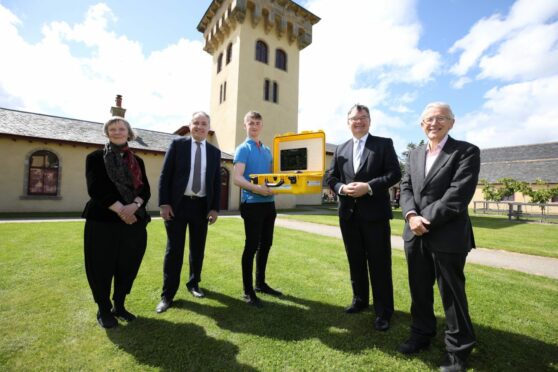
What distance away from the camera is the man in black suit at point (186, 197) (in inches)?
134

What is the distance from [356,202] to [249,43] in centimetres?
1989

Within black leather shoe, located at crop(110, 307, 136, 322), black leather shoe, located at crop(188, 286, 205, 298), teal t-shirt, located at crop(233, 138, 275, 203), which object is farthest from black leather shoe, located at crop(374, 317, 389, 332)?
black leather shoe, located at crop(110, 307, 136, 322)

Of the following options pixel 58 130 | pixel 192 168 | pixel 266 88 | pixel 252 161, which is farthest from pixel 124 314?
pixel 266 88

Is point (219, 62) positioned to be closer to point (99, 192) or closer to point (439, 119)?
point (99, 192)

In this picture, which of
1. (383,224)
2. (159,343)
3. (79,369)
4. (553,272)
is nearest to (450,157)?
(383,224)

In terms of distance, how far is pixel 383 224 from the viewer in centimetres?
301

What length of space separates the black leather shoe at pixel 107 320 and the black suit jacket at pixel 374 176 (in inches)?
108

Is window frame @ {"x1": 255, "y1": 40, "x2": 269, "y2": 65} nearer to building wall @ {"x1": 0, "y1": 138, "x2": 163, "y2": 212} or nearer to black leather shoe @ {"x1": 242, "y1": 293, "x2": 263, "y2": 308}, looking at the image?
building wall @ {"x1": 0, "y1": 138, "x2": 163, "y2": 212}

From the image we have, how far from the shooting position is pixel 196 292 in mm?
3768

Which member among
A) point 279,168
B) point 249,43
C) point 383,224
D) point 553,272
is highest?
point 249,43

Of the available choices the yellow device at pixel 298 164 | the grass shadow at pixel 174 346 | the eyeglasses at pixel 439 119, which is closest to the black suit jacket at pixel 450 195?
the eyeglasses at pixel 439 119

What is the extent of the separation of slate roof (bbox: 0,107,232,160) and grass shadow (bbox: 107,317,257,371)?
12.6m

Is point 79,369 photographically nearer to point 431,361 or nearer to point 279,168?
point 279,168

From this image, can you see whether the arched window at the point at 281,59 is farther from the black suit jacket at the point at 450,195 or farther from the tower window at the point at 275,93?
the black suit jacket at the point at 450,195
